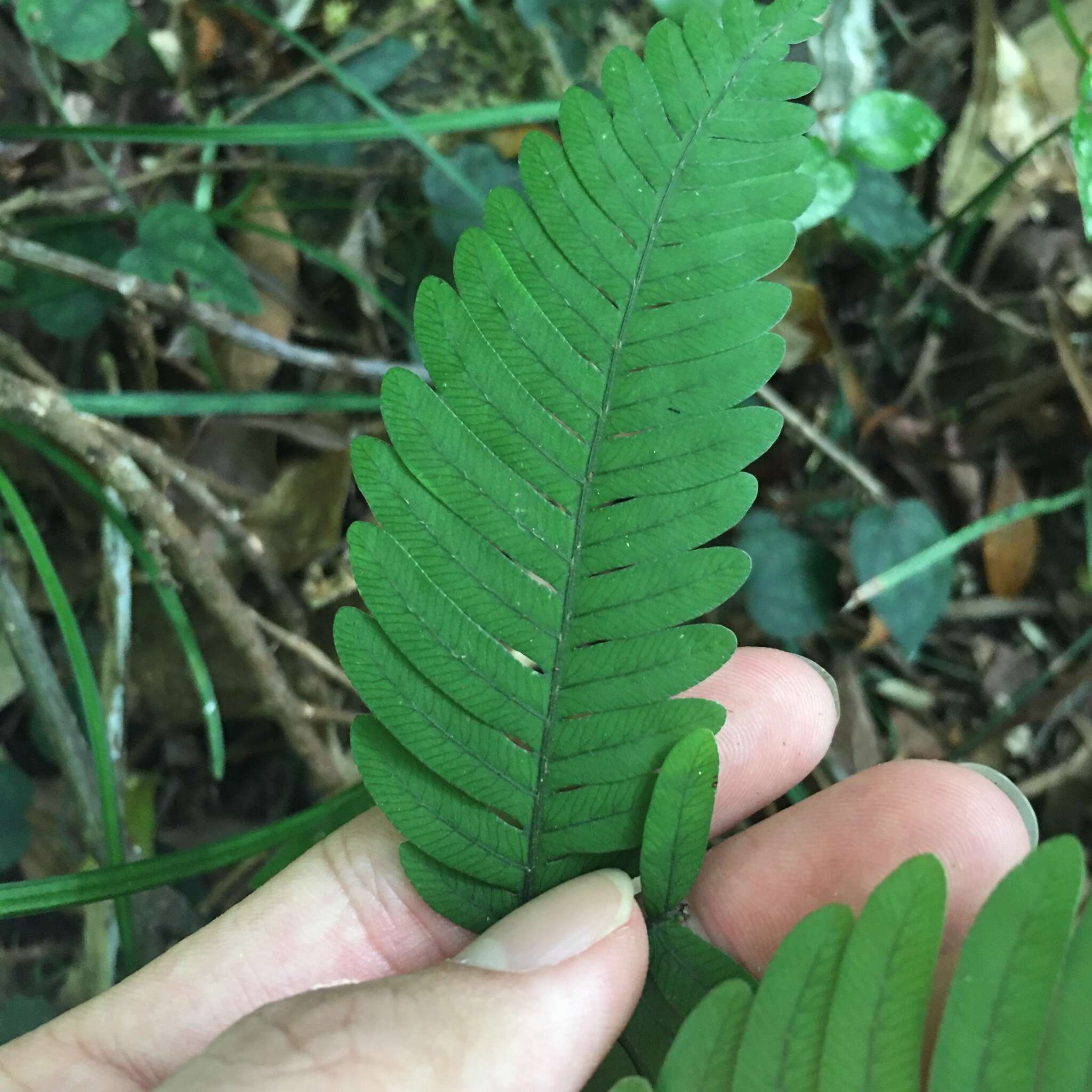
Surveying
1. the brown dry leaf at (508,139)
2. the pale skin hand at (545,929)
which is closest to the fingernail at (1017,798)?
the pale skin hand at (545,929)

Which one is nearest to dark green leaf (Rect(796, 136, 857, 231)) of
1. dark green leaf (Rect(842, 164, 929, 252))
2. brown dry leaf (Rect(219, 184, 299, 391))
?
dark green leaf (Rect(842, 164, 929, 252))

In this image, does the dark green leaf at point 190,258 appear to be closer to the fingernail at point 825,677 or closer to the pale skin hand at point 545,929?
the pale skin hand at point 545,929

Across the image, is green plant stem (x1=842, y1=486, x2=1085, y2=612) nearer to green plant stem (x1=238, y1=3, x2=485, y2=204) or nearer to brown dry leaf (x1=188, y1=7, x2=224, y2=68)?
green plant stem (x1=238, y1=3, x2=485, y2=204)

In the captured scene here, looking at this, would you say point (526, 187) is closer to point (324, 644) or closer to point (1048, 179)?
point (324, 644)

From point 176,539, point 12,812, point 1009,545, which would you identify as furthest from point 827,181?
point 12,812

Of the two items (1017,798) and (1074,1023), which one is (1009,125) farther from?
(1074,1023)
